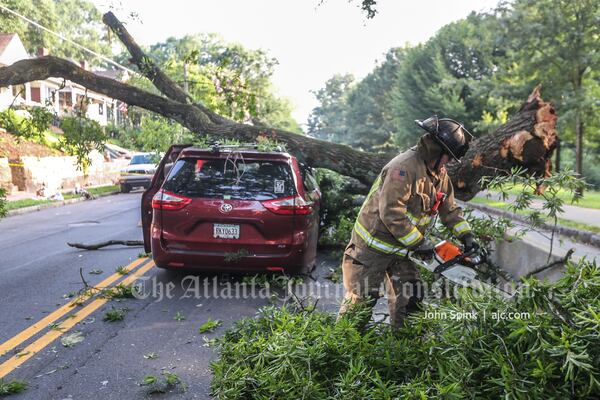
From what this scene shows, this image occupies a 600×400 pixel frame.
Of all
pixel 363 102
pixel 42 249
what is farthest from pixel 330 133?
pixel 42 249

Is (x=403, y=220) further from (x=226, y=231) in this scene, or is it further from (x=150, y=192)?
(x=150, y=192)

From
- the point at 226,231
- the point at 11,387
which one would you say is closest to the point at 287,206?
the point at 226,231

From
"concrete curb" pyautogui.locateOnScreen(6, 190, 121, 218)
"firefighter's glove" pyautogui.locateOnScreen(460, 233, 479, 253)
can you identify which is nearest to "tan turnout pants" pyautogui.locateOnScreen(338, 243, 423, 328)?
"firefighter's glove" pyautogui.locateOnScreen(460, 233, 479, 253)

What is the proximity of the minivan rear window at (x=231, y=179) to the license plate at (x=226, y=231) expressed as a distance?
333 millimetres

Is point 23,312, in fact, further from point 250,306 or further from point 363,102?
point 363,102

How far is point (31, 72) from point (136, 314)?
15.4 feet

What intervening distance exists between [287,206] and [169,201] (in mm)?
Result: 1351

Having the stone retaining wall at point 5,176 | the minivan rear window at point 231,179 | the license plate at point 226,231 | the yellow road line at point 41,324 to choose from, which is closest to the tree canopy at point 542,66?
the minivan rear window at point 231,179

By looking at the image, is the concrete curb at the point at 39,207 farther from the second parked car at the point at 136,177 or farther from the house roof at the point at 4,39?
the house roof at the point at 4,39

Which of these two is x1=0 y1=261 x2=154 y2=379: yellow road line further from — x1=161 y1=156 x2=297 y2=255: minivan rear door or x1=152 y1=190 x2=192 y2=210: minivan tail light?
x1=152 y1=190 x2=192 y2=210: minivan tail light

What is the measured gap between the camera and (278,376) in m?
2.79

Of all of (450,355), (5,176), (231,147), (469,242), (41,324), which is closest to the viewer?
(450,355)

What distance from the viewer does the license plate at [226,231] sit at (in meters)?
5.60

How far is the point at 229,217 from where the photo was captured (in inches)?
219
